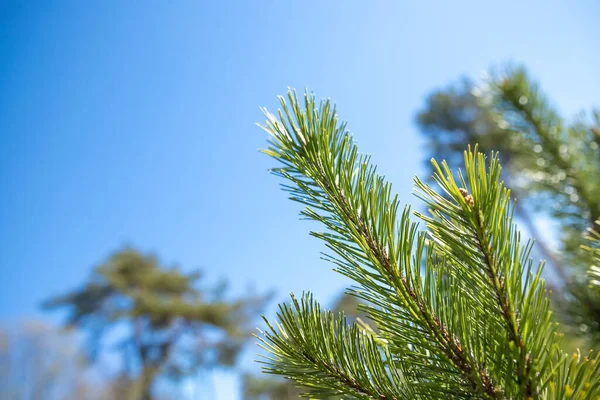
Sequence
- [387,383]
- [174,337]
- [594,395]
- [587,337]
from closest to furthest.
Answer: [594,395]
[387,383]
[587,337]
[174,337]

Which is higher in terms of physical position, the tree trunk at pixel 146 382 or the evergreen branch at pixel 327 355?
the tree trunk at pixel 146 382

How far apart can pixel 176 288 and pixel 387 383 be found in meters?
19.0

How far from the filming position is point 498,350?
49cm

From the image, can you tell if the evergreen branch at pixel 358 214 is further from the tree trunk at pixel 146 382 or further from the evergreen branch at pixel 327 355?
the tree trunk at pixel 146 382

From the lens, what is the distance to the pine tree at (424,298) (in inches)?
19.3

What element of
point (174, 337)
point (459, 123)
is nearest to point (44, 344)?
point (174, 337)

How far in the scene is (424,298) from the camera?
55 cm

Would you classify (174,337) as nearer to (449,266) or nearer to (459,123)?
(459,123)

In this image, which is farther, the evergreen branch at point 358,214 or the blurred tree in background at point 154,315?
the blurred tree in background at point 154,315

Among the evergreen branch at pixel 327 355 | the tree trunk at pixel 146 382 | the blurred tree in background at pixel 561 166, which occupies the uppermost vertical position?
the tree trunk at pixel 146 382

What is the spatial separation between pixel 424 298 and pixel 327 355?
17cm

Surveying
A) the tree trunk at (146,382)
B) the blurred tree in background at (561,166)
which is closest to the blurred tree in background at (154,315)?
the tree trunk at (146,382)

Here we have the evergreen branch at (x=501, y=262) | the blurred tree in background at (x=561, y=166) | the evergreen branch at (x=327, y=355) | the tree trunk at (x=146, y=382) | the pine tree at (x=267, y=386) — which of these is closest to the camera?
the evergreen branch at (x=501, y=262)

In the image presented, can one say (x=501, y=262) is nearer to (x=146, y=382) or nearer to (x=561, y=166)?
(x=561, y=166)
